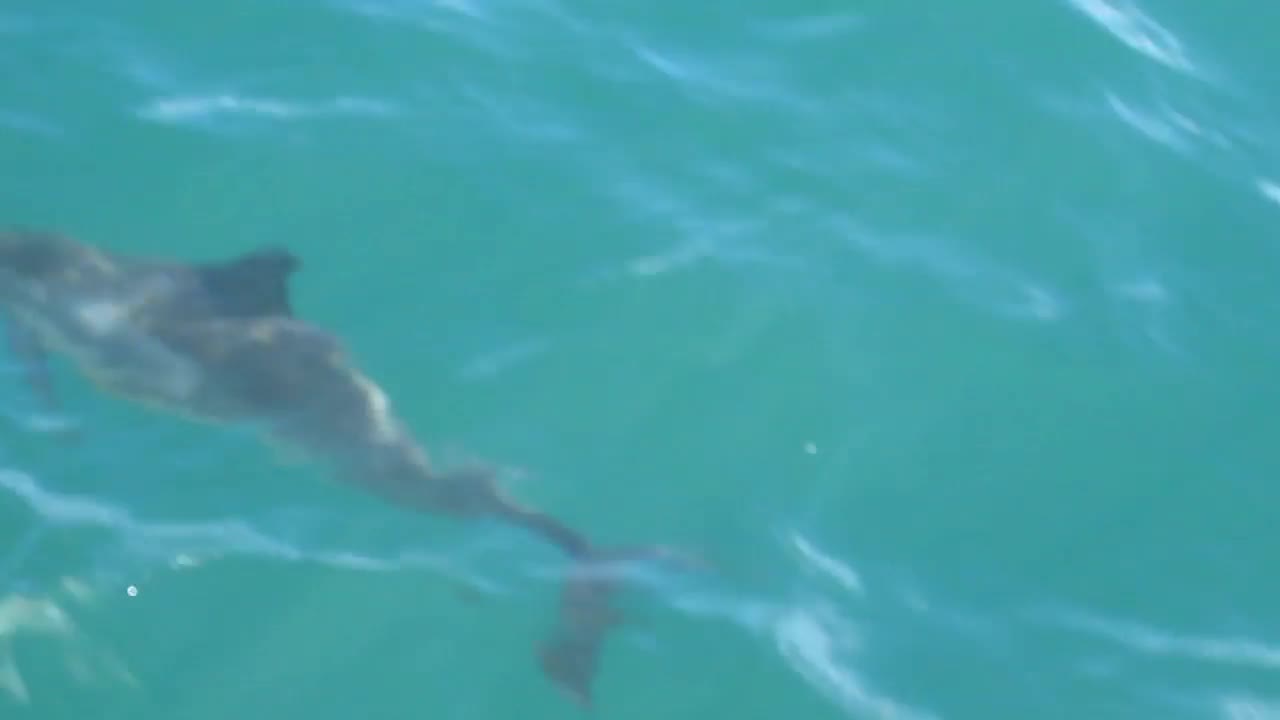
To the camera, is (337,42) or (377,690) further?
(337,42)

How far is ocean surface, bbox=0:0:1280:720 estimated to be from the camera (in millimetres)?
9227

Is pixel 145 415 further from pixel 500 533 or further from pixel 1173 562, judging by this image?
pixel 1173 562

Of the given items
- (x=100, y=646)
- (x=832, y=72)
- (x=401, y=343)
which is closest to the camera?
(x=100, y=646)

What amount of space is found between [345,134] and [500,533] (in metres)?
2.95

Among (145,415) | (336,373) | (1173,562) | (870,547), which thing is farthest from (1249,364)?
(145,415)

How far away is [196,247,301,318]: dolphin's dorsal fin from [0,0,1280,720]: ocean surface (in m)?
0.32

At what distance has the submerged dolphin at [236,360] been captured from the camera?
9.79 m

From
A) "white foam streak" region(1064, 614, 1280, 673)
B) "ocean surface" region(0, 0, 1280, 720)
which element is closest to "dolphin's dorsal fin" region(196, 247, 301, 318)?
"ocean surface" region(0, 0, 1280, 720)

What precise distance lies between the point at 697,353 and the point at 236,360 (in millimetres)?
2435

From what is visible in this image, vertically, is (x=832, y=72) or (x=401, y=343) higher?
(x=832, y=72)

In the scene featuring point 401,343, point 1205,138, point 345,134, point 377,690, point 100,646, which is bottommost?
point 100,646

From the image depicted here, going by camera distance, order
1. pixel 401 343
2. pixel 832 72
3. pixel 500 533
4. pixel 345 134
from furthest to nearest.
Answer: pixel 832 72 → pixel 345 134 → pixel 401 343 → pixel 500 533

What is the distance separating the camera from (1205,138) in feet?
40.8

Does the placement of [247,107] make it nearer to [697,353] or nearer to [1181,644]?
[697,353]
